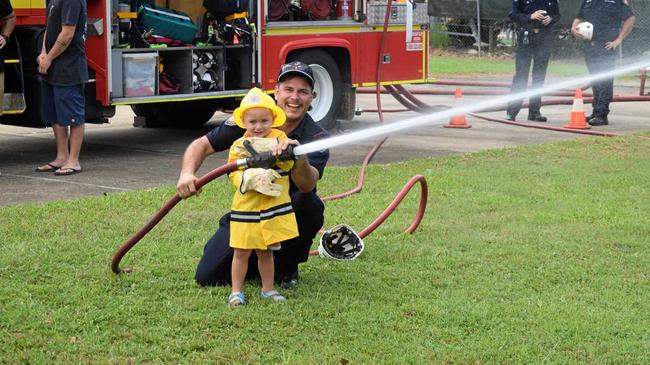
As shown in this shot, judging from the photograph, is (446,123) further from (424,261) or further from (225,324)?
(225,324)

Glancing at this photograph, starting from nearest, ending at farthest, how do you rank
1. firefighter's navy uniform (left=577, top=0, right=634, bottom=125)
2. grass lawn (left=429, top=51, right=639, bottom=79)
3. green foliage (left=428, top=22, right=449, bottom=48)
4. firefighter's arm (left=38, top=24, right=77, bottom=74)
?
firefighter's arm (left=38, top=24, right=77, bottom=74) → firefighter's navy uniform (left=577, top=0, right=634, bottom=125) → grass lawn (left=429, top=51, right=639, bottom=79) → green foliage (left=428, top=22, right=449, bottom=48)

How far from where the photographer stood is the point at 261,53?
40.3ft

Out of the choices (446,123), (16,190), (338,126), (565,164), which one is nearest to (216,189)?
(16,190)

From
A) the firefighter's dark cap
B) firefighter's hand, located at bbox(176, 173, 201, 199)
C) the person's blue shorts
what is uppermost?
the firefighter's dark cap

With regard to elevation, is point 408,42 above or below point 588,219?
above

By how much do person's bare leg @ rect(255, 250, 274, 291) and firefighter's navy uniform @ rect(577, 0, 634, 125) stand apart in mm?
9490

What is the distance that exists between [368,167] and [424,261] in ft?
12.2

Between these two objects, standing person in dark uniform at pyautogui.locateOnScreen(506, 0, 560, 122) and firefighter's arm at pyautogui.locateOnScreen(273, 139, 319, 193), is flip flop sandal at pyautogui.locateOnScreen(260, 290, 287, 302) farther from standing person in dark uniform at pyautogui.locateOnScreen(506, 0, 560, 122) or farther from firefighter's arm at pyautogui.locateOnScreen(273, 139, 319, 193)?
standing person in dark uniform at pyautogui.locateOnScreen(506, 0, 560, 122)

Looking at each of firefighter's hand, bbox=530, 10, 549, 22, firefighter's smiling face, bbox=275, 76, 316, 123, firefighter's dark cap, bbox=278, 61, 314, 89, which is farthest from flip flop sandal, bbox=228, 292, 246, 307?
firefighter's hand, bbox=530, 10, 549, 22

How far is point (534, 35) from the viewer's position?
46.8 ft

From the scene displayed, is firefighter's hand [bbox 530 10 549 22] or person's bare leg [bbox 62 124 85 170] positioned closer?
person's bare leg [bbox 62 124 85 170]

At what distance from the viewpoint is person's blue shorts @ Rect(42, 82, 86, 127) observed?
988 centimetres

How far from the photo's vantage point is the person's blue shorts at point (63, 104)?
988cm

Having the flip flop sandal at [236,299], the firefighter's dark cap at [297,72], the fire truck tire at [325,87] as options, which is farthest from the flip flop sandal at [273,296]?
the fire truck tire at [325,87]
